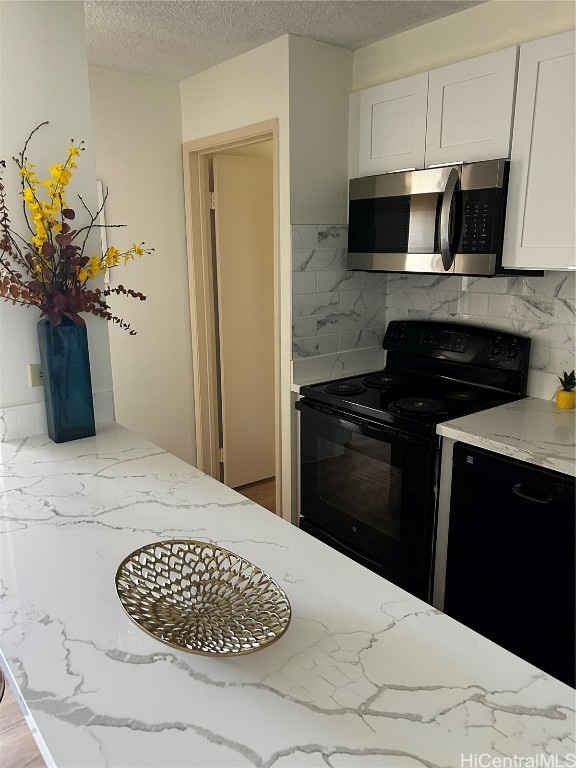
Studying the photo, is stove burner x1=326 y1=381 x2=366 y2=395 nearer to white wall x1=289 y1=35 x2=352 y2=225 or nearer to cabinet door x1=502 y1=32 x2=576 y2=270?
white wall x1=289 y1=35 x2=352 y2=225

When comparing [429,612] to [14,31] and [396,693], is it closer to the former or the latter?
[396,693]

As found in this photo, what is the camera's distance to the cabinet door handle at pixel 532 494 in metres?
1.86

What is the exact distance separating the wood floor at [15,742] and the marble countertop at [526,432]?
5.56 ft

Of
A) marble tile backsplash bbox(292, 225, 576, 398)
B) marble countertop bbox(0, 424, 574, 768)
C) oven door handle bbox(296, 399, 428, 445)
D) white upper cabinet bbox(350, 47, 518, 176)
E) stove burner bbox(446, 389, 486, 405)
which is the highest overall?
white upper cabinet bbox(350, 47, 518, 176)

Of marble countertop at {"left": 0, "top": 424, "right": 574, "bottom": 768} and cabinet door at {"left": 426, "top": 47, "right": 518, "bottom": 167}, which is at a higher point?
cabinet door at {"left": 426, "top": 47, "right": 518, "bottom": 167}

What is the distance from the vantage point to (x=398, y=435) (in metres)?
2.29

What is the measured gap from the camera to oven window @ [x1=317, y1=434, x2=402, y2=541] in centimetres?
238

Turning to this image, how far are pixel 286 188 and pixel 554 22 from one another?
3.74 ft

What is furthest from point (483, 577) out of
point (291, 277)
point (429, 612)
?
point (291, 277)

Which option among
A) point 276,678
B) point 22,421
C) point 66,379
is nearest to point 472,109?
point 66,379

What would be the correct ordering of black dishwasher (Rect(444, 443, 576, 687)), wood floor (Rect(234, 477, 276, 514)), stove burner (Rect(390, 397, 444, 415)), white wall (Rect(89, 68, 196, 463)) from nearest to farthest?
black dishwasher (Rect(444, 443, 576, 687))
stove burner (Rect(390, 397, 444, 415))
white wall (Rect(89, 68, 196, 463))
wood floor (Rect(234, 477, 276, 514))

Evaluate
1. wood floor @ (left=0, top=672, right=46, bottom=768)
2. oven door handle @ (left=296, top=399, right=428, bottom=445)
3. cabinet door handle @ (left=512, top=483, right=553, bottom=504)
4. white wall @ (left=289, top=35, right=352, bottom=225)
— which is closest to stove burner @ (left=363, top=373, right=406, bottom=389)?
oven door handle @ (left=296, top=399, right=428, bottom=445)

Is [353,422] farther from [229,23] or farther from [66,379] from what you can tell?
[229,23]

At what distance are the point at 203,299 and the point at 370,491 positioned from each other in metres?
1.56
